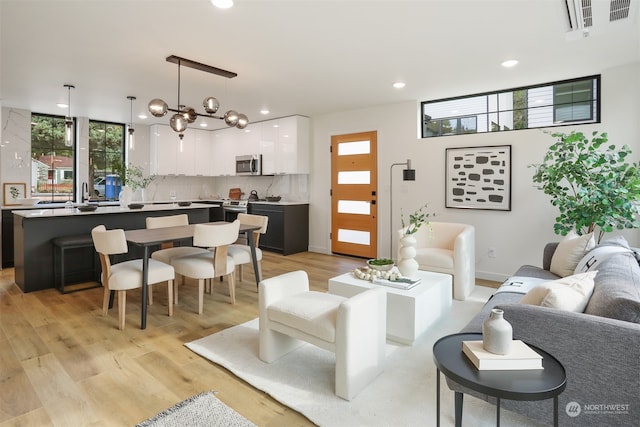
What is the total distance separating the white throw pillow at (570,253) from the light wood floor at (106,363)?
263 cm

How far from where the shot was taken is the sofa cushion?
1.53 meters

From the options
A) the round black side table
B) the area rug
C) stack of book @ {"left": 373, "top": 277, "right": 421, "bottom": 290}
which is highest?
the round black side table

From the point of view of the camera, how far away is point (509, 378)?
1.29 m

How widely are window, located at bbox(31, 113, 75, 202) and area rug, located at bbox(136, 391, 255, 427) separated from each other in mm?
6284

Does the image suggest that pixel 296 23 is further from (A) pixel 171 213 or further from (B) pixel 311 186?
(B) pixel 311 186

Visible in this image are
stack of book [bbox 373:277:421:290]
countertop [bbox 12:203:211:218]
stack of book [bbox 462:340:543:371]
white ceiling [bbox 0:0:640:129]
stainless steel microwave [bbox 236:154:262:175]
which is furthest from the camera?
stainless steel microwave [bbox 236:154:262:175]

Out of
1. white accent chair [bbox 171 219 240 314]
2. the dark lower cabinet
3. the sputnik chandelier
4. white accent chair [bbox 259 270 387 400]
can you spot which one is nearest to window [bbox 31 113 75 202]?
the dark lower cabinet

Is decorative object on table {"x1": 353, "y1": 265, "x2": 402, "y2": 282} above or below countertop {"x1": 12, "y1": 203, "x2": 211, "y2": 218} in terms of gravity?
below

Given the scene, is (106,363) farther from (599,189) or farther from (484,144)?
(484,144)

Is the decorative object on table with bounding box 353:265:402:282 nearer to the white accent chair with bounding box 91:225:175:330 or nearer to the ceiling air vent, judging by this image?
the white accent chair with bounding box 91:225:175:330

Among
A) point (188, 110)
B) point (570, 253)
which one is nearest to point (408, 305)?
point (570, 253)

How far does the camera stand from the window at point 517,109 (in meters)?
4.26

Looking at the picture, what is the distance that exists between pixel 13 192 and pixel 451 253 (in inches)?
273

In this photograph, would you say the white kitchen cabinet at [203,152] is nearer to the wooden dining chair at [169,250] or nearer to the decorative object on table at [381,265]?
the wooden dining chair at [169,250]
